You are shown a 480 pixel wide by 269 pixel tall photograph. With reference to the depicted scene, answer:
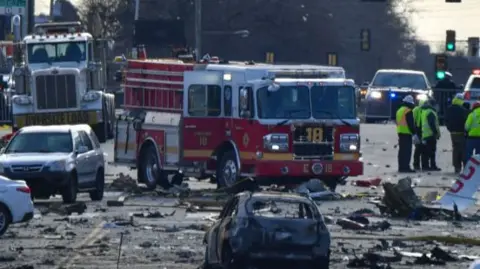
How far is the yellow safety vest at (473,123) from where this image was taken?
34.2 m

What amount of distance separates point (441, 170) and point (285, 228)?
20791mm

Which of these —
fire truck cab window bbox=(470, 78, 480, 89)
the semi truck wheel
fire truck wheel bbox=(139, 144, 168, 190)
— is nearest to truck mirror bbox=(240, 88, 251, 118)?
fire truck wheel bbox=(139, 144, 168, 190)

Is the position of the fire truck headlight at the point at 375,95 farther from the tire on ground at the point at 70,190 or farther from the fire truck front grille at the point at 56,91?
the tire on ground at the point at 70,190

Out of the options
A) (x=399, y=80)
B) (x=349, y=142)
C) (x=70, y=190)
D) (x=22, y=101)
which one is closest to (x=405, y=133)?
(x=349, y=142)

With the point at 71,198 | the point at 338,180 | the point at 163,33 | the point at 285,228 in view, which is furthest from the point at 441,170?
the point at 163,33

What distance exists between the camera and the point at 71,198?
2862 centimetres

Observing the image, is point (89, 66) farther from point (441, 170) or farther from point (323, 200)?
point (323, 200)

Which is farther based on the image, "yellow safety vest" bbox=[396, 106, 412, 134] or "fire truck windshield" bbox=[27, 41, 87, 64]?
"fire truck windshield" bbox=[27, 41, 87, 64]

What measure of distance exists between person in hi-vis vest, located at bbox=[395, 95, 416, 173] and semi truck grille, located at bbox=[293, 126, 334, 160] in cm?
672

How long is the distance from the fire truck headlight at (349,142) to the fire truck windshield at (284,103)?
3.09 feet

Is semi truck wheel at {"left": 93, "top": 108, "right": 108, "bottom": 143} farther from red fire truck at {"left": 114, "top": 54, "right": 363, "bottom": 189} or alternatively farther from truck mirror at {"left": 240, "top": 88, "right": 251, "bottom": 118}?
truck mirror at {"left": 240, "top": 88, "right": 251, "bottom": 118}

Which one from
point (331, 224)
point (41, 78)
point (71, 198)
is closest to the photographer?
point (331, 224)

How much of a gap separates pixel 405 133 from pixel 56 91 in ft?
46.7

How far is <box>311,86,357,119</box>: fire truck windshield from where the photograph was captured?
29781mm
